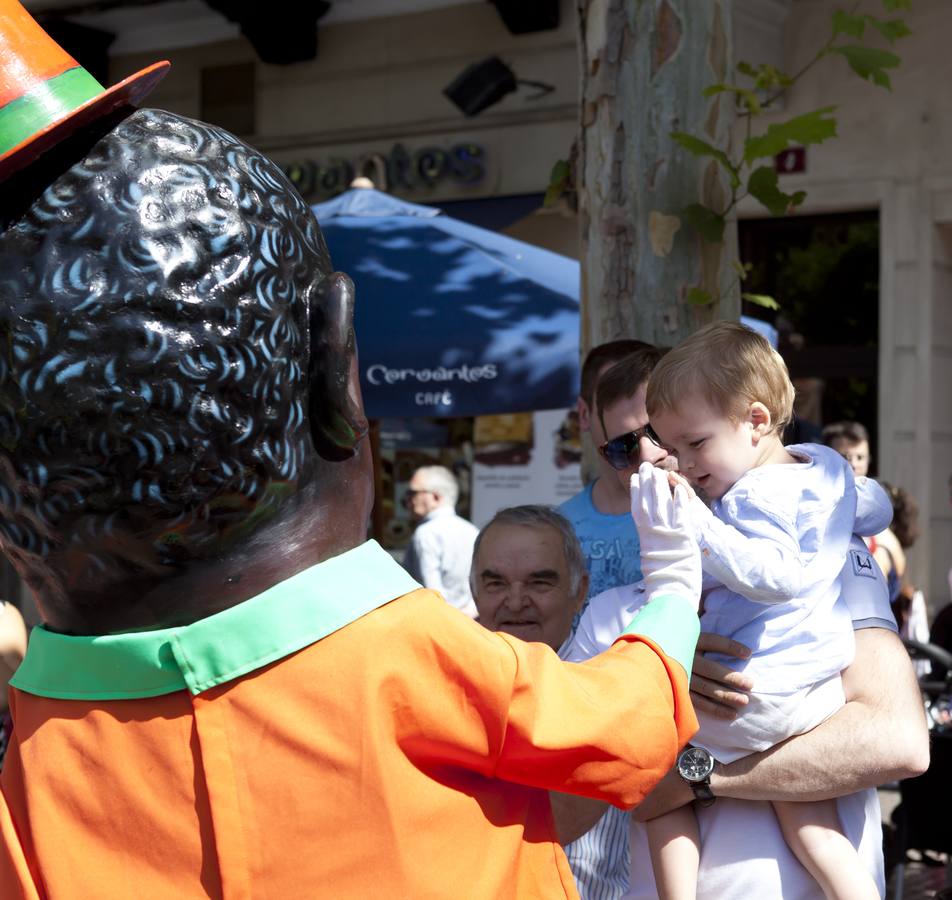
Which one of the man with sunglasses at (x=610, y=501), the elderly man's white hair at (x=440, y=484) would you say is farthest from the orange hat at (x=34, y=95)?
the elderly man's white hair at (x=440, y=484)

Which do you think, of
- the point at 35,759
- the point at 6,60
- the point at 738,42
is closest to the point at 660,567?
the point at 35,759

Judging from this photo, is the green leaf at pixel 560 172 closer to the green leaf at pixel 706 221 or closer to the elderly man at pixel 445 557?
the green leaf at pixel 706 221

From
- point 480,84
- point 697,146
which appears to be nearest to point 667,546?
point 697,146

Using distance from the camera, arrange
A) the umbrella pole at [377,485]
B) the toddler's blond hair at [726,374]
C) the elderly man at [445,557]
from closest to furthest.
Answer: the toddler's blond hair at [726,374], the umbrella pole at [377,485], the elderly man at [445,557]

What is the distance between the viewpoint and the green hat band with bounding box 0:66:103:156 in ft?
4.91

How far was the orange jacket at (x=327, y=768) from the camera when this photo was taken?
1557 mm

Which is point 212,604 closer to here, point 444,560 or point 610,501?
point 610,501

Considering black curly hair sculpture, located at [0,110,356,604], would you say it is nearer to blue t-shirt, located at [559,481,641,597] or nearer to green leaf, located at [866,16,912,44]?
blue t-shirt, located at [559,481,641,597]

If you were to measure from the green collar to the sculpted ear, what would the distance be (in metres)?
0.17

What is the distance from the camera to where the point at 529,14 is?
11062 millimetres

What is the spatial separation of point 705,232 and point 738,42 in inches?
267

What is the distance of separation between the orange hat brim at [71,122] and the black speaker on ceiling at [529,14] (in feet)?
32.7

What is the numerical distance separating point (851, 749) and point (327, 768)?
3.89 ft

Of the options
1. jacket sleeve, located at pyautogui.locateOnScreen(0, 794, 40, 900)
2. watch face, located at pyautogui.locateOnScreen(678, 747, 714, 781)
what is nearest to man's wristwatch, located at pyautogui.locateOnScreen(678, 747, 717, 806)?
watch face, located at pyautogui.locateOnScreen(678, 747, 714, 781)
